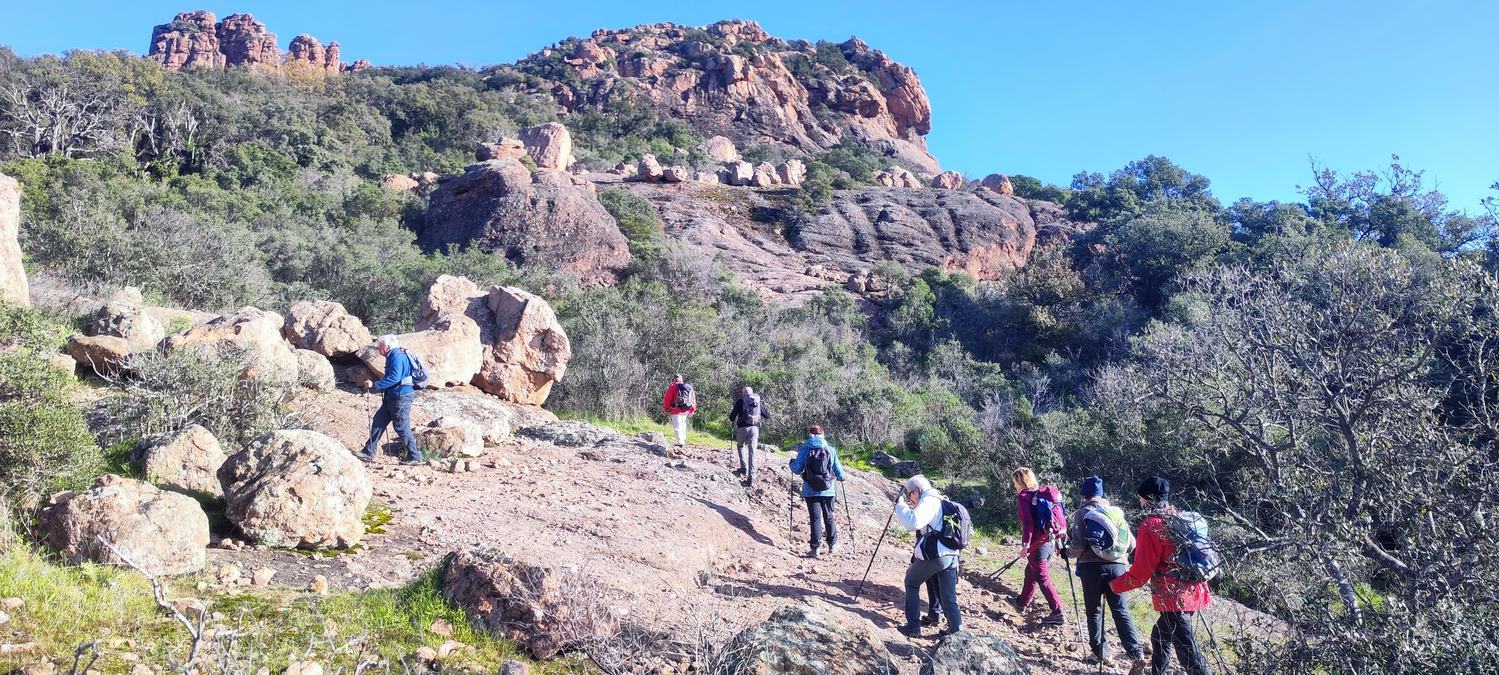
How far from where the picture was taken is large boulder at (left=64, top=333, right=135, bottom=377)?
837 centimetres

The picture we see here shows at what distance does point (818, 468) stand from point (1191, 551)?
3.41 meters

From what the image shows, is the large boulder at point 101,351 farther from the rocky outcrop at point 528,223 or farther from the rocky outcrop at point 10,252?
the rocky outcrop at point 528,223

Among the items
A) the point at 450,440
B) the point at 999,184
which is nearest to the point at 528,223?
the point at 450,440

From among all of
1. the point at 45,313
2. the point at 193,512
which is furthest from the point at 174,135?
the point at 193,512

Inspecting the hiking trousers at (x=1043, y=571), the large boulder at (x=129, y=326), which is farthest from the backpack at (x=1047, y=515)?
the large boulder at (x=129, y=326)

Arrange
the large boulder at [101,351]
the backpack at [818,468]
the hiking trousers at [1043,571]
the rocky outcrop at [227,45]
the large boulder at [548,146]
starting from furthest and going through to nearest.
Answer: the rocky outcrop at [227,45] → the large boulder at [548,146] → the large boulder at [101,351] → the backpack at [818,468] → the hiking trousers at [1043,571]

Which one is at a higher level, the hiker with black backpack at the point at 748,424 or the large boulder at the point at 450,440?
the hiker with black backpack at the point at 748,424

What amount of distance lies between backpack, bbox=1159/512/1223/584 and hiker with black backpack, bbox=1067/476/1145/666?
543 millimetres

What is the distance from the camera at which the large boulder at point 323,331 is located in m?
10.5

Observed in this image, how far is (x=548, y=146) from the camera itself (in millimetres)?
36969

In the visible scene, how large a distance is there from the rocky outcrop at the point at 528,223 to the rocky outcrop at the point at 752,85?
3209cm

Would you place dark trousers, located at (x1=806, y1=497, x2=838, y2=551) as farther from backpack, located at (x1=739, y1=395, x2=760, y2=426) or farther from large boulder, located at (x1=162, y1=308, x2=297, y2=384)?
large boulder, located at (x1=162, y1=308, x2=297, y2=384)

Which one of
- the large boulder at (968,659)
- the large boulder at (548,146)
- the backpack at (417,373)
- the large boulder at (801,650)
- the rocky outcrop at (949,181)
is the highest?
the rocky outcrop at (949,181)

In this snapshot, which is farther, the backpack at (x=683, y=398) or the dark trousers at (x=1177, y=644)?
the backpack at (x=683, y=398)
